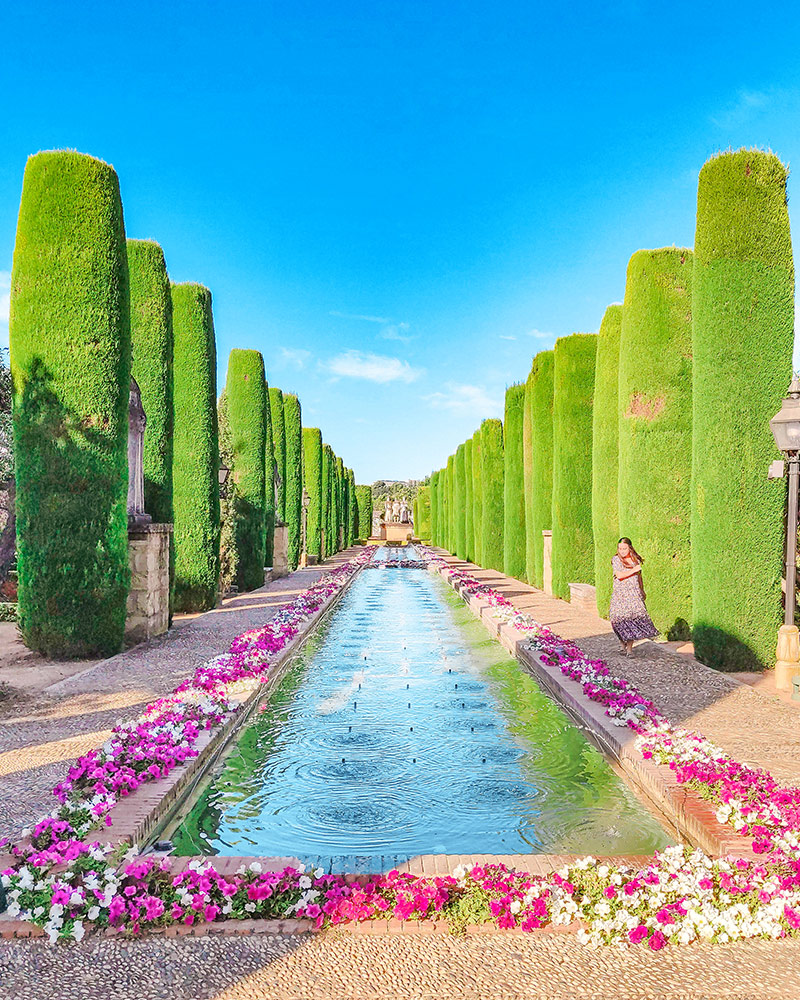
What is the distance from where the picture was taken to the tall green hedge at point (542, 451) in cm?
2039

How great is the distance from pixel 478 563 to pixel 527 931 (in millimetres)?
29299

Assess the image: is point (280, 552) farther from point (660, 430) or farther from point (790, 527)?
point (790, 527)

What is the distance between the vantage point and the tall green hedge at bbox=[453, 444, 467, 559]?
38281mm

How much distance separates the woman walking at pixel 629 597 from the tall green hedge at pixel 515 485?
1443 cm

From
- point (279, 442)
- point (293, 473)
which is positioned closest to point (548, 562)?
point (279, 442)

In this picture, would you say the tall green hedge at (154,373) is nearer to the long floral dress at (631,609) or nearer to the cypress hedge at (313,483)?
the long floral dress at (631,609)

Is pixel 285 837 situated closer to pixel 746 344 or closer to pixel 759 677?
pixel 759 677

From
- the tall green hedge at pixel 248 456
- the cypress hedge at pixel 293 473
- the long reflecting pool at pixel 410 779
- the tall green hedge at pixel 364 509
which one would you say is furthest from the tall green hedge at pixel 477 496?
the tall green hedge at pixel 364 509

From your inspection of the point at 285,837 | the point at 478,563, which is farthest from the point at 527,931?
the point at 478,563

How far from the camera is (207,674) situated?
7.61 meters

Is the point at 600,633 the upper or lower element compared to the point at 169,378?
lower

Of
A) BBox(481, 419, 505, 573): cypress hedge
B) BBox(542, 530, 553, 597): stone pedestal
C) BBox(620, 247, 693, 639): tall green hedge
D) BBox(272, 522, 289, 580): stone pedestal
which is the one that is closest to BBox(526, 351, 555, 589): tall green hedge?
BBox(542, 530, 553, 597): stone pedestal

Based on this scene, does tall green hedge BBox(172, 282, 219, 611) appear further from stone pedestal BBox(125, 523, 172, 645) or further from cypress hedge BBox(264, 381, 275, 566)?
cypress hedge BBox(264, 381, 275, 566)

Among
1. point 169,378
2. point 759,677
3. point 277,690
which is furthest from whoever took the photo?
point 169,378
